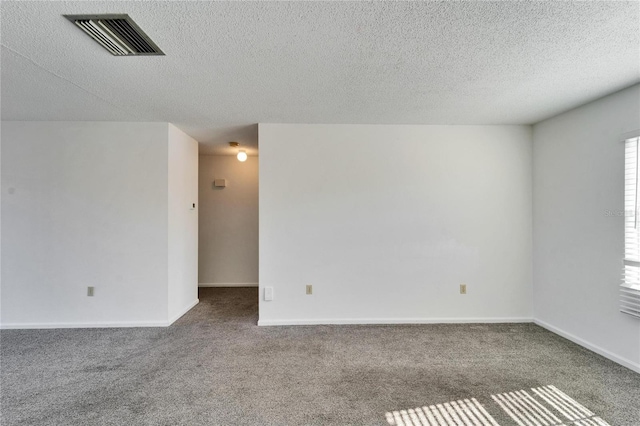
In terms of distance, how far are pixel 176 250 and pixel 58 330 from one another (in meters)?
1.49

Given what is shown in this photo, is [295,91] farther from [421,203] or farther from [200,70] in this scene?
[421,203]

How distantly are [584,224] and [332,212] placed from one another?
259cm

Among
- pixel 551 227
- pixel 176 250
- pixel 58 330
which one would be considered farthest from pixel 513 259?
pixel 58 330

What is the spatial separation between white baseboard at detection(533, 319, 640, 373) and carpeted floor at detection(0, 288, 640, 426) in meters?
0.09

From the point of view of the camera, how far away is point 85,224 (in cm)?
340

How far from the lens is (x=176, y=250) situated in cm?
366

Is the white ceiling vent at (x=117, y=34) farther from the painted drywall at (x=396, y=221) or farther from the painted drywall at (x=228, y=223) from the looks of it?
the painted drywall at (x=228, y=223)

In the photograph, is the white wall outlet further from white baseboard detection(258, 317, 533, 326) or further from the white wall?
the white wall

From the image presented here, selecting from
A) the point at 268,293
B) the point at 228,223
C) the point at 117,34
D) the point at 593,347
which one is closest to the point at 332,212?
the point at 268,293

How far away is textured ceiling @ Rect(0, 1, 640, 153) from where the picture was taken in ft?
5.13

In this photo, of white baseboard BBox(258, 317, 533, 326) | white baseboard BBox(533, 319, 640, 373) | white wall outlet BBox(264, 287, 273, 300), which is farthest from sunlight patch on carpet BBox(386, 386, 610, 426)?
white wall outlet BBox(264, 287, 273, 300)

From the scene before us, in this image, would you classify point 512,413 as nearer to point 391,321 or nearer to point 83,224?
point 391,321

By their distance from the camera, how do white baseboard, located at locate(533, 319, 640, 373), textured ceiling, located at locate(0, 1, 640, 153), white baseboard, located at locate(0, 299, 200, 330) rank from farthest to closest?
white baseboard, located at locate(0, 299, 200, 330) < white baseboard, located at locate(533, 319, 640, 373) < textured ceiling, located at locate(0, 1, 640, 153)

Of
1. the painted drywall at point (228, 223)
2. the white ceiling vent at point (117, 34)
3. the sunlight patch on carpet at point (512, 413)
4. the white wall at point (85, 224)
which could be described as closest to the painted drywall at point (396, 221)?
the white wall at point (85, 224)
